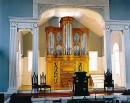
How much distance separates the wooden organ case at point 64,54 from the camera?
13.4 metres

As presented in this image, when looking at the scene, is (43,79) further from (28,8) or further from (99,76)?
(99,76)

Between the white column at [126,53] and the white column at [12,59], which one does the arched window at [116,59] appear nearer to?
the white column at [126,53]

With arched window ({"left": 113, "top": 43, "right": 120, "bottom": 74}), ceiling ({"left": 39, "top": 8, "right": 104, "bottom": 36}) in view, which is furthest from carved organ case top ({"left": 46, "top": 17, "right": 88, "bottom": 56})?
arched window ({"left": 113, "top": 43, "right": 120, "bottom": 74})

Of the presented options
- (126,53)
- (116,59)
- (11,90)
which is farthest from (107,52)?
(11,90)

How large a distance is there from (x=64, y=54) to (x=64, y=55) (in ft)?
0.21

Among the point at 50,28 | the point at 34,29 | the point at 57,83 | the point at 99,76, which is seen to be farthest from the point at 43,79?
the point at 99,76

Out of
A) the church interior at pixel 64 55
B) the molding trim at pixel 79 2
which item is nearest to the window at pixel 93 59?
the church interior at pixel 64 55

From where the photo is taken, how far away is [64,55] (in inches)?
530

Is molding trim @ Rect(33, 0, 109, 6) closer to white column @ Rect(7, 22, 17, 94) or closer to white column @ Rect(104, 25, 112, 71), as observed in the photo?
white column @ Rect(104, 25, 112, 71)

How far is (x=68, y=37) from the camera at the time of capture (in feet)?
45.1

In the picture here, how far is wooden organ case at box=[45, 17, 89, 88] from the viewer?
1338 cm

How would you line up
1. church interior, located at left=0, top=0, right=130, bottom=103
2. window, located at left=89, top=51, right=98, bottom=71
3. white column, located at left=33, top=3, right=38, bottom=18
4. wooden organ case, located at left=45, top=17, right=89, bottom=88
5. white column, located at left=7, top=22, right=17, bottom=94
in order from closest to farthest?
1. church interior, located at left=0, top=0, right=130, bottom=103
2. white column, located at left=7, top=22, right=17, bottom=94
3. white column, located at left=33, top=3, right=38, bottom=18
4. wooden organ case, located at left=45, top=17, right=89, bottom=88
5. window, located at left=89, top=51, right=98, bottom=71

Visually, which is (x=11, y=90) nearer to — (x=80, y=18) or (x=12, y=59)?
(x=12, y=59)

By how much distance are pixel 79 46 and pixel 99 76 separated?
2.83m
